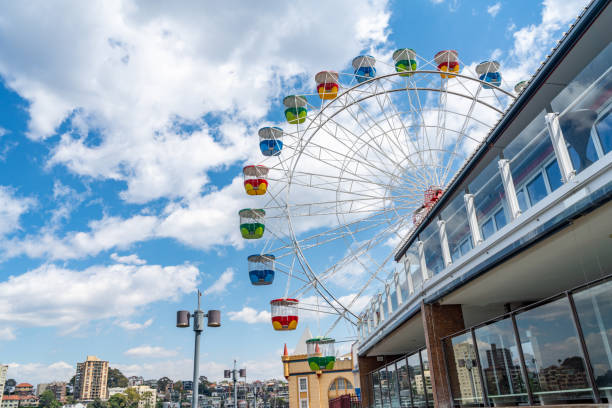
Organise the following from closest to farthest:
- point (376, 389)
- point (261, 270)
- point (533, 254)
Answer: point (533, 254)
point (376, 389)
point (261, 270)

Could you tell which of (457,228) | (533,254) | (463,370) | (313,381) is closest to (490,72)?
(457,228)

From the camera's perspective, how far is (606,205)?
16.6 ft

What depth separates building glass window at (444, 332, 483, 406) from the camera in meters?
7.63

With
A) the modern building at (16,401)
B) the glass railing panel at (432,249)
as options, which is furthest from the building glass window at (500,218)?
the modern building at (16,401)

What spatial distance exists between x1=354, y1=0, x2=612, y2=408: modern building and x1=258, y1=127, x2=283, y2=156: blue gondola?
50.8ft

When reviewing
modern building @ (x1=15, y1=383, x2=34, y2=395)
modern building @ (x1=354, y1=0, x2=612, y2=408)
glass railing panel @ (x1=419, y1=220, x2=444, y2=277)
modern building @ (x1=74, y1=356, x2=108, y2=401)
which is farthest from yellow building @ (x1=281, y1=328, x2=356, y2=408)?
modern building @ (x1=15, y1=383, x2=34, y2=395)

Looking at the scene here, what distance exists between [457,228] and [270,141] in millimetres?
18141

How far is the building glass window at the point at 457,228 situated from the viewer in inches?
330

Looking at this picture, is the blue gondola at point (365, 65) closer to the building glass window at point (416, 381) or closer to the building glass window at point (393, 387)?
the building glass window at point (393, 387)

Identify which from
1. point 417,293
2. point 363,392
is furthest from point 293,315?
point 417,293

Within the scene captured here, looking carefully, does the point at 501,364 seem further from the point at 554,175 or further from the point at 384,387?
the point at 384,387

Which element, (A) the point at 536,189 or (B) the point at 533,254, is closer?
(A) the point at 536,189

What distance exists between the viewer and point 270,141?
25.8 metres

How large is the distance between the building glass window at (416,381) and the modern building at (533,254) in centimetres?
5
